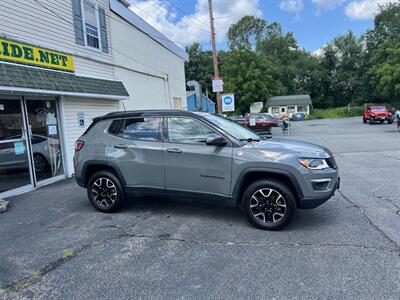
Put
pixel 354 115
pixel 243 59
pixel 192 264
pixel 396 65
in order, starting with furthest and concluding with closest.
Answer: pixel 354 115 → pixel 243 59 → pixel 396 65 → pixel 192 264

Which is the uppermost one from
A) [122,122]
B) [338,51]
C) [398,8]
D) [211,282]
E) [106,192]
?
[398,8]

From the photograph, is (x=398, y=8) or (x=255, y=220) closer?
(x=255, y=220)

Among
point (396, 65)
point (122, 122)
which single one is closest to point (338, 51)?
point (396, 65)

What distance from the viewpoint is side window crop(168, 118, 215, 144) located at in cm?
493

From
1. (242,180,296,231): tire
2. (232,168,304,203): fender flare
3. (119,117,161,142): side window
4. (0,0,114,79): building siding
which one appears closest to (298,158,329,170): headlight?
(232,168,304,203): fender flare

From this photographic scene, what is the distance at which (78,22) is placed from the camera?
9688 mm

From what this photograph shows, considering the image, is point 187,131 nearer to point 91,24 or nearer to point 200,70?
point 91,24

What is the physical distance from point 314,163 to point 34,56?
701 centimetres

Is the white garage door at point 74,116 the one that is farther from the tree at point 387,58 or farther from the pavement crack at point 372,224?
the tree at point 387,58

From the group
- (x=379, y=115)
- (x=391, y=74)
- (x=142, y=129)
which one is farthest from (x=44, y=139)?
(x=391, y=74)

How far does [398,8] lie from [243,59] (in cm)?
3239

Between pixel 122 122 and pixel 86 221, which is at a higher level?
pixel 122 122

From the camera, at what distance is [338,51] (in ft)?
219

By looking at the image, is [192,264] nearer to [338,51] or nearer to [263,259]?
[263,259]
